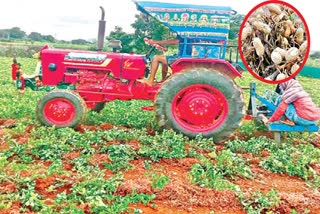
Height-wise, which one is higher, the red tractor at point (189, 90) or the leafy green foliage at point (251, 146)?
the red tractor at point (189, 90)

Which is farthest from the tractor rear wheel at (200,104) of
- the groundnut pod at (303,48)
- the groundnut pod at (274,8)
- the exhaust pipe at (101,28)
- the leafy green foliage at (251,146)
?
the groundnut pod at (274,8)

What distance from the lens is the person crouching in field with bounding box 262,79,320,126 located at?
6.70 m

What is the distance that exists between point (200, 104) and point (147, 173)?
2.01m

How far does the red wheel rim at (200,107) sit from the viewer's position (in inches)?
262

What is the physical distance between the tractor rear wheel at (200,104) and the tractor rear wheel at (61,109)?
123cm

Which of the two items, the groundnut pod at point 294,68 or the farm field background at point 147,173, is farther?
the groundnut pod at point 294,68

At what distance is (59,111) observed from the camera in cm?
676

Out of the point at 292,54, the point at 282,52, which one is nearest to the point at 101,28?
the point at 282,52

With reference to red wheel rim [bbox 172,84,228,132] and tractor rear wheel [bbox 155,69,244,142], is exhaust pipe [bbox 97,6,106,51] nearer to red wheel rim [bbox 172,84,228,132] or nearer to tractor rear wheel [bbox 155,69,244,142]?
tractor rear wheel [bbox 155,69,244,142]

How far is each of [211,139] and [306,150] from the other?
4.60 feet

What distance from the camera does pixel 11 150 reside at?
5.56m

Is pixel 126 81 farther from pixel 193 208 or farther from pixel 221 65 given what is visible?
pixel 193 208

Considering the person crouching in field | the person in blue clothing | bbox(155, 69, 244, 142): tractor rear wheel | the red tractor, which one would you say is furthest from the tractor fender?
the person crouching in field

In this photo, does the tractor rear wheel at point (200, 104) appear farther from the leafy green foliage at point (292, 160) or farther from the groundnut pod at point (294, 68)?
the groundnut pod at point (294, 68)
